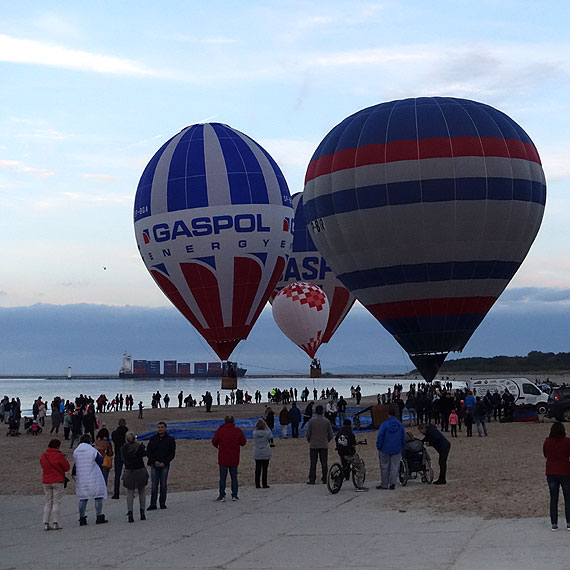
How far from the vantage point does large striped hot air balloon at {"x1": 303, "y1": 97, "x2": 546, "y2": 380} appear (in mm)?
33562

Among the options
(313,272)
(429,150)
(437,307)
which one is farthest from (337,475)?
(313,272)

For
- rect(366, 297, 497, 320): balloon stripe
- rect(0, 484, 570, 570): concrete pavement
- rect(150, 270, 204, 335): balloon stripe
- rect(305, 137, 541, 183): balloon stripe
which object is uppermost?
rect(305, 137, 541, 183): balloon stripe

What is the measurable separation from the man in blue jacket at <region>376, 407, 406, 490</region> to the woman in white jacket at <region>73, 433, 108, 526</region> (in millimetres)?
5245

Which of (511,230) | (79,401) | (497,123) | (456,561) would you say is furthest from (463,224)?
(456,561)

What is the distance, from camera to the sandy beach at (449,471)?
Answer: 14.5 m

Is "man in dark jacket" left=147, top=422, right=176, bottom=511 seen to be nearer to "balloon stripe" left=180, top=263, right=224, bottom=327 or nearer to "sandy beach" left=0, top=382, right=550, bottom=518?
"sandy beach" left=0, top=382, right=550, bottom=518

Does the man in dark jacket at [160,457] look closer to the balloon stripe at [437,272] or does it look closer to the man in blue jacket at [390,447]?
the man in blue jacket at [390,447]

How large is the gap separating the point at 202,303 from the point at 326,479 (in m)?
24.6

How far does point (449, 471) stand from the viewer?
19.0m

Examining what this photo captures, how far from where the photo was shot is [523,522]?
12.3 meters

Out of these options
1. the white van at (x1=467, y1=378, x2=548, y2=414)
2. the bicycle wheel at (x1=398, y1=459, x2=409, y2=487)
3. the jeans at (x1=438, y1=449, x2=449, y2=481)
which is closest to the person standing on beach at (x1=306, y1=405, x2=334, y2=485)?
the bicycle wheel at (x1=398, y1=459, x2=409, y2=487)

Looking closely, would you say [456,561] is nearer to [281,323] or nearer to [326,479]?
[326,479]

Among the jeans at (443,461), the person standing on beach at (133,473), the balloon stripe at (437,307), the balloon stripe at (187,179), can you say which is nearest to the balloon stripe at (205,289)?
the balloon stripe at (187,179)

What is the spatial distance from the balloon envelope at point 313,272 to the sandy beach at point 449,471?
28.4 m
